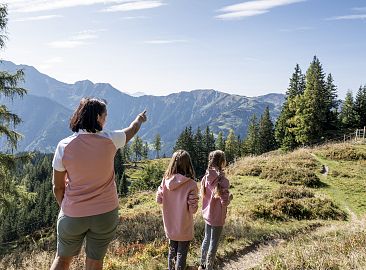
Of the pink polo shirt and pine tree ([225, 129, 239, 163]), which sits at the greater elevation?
the pink polo shirt

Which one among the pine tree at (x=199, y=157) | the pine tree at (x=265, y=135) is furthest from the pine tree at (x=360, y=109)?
the pine tree at (x=199, y=157)

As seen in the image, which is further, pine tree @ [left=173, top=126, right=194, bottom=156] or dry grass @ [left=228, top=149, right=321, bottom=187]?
pine tree @ [left=173, top=126, right=194, bottom=156]

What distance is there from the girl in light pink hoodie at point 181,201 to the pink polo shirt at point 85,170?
90.6 inches

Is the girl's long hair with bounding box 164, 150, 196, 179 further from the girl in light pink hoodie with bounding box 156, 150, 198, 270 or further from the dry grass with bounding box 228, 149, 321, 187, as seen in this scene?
the dry grass with bounding box 228, 149, 321, 187

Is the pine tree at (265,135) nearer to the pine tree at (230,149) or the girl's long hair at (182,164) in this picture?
the pine tree at (230,149)

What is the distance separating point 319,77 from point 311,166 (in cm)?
3979

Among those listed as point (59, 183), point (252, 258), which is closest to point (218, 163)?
point (252, 258)

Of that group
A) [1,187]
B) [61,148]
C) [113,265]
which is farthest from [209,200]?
[1,187]

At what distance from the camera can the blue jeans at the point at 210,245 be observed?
7.71 meters

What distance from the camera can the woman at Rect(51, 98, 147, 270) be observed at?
4.59m

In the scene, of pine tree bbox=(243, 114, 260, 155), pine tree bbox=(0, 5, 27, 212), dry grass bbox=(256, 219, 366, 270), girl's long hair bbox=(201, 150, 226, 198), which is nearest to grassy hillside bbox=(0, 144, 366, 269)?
dry grass bbox=(256, 219, 366, 270)

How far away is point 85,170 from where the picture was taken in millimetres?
4613

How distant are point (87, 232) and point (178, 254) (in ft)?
8.78

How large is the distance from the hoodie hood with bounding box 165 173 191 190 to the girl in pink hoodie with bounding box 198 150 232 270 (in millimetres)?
1129
